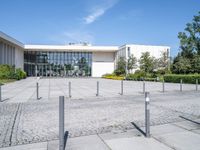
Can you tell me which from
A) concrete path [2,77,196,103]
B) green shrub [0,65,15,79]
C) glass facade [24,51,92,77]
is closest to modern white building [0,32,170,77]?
glass facade [24,51,92,77]

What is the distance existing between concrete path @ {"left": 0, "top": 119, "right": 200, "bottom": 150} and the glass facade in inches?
2137

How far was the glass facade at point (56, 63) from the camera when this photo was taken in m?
58.3

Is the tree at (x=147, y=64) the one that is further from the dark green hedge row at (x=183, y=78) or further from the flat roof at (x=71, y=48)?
the flat roof at (x=71, y=48)

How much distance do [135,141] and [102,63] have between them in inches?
2207

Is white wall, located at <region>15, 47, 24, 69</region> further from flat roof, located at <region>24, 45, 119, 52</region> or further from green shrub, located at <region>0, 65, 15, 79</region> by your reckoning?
green shrub, located at <region>0, 65, 15, 79</region>

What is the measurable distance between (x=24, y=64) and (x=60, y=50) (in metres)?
10.6

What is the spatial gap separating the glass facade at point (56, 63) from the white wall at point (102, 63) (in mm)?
1518

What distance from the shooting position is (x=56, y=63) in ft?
192

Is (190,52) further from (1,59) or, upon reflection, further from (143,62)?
(1,59)

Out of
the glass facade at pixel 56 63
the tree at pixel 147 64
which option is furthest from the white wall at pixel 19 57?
the tree at pixel 147 64

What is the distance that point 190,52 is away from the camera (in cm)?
4200

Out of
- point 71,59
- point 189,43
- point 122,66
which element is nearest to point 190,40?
point 189,43

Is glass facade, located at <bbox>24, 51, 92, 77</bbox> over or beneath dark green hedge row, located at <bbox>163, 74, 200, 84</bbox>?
over

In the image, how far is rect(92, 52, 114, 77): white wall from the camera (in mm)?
60219
